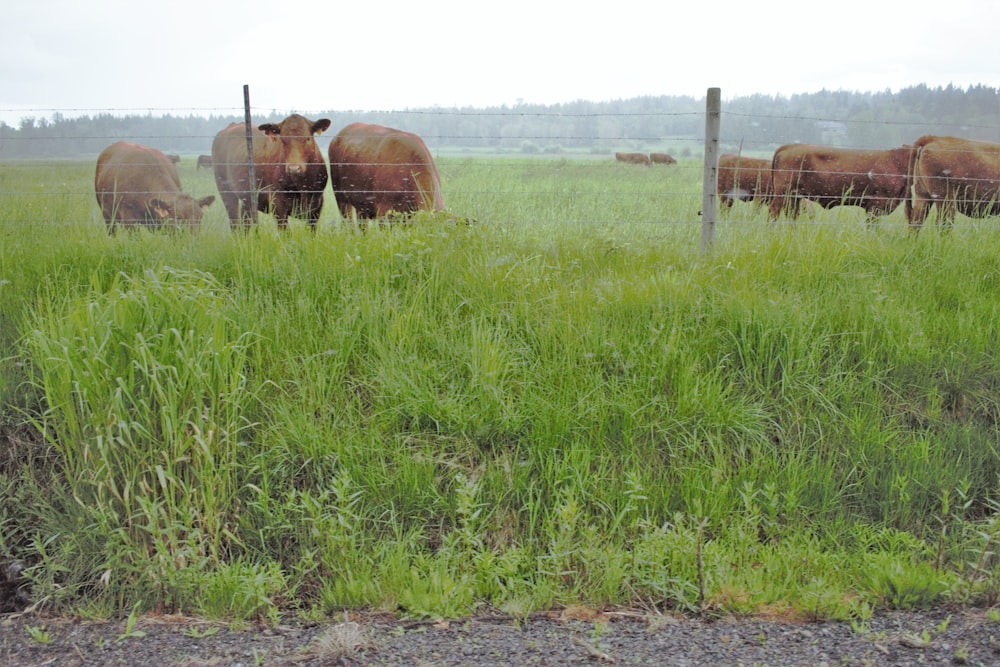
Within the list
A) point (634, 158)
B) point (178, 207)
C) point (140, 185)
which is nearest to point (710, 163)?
point (178, 207)

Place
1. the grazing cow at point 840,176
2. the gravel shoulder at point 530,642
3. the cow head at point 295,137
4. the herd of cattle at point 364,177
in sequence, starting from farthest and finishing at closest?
the grazing cow at point 840,176
the herd of cattle at point 364,177
the cow head at point 295,137
the gravel shoulder at point 530,642

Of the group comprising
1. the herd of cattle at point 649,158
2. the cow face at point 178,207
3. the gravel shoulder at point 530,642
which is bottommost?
the gravel shoulder at point 530,642

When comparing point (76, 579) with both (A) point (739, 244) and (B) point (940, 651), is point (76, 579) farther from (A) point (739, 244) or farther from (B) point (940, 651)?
(A) point (739, 244)

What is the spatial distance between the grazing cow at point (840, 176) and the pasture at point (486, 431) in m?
3.86

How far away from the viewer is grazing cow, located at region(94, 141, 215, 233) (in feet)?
30.4

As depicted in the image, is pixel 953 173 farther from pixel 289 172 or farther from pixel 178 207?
pixel 178 207

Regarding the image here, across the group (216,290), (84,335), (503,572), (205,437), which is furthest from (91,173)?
(503,572)

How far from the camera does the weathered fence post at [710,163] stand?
7.04m

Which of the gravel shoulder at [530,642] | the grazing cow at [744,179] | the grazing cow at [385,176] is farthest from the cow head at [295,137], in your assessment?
the gravel shoulder at [530,642]

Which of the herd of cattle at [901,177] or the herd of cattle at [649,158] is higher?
the herd of cattle at [649,158]

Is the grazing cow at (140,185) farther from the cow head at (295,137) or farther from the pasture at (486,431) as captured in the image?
the pasture at (486,431)

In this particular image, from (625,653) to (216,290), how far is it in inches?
148

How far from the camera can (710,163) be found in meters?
7.06

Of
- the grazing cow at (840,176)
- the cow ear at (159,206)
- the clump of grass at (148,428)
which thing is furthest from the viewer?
the grazing cow at (840,176)
